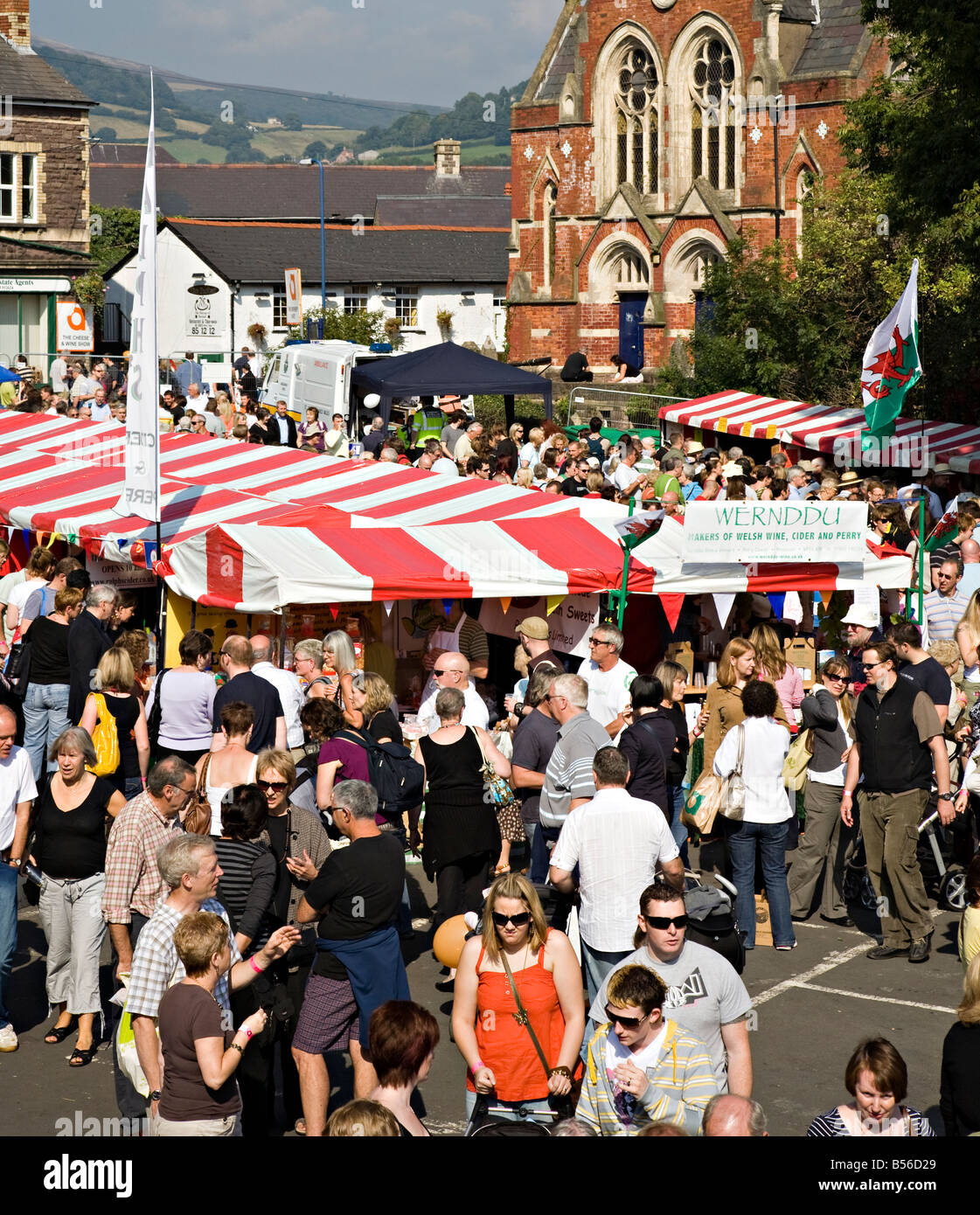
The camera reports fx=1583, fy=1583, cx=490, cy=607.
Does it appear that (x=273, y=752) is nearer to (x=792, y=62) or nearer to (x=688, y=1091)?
(x=688, y=1091)

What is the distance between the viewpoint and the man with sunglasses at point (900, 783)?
28.6 ft

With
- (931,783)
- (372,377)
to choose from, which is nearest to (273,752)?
(931,783)

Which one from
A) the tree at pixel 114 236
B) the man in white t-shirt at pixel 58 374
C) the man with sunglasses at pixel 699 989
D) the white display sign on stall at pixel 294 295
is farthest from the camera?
the tree at pixel 114 236

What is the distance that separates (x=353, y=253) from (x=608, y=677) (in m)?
54.8

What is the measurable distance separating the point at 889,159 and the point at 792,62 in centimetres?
2190

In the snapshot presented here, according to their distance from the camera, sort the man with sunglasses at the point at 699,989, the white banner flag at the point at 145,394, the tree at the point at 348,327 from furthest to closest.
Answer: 1. the tree at the point at 348,327
2. the white banner flag at the point at 145,394
3. the man with sunglasses at the point at 699,989

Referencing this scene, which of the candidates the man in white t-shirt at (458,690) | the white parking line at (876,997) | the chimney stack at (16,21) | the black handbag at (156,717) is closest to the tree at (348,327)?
the chimney stack at (16,21)

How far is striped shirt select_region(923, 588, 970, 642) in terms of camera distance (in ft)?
39.4

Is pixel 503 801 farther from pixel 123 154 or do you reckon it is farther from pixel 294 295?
pixel 123 154

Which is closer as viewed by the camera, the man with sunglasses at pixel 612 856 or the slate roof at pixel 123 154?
the man with sunglasses at pixel 612 856

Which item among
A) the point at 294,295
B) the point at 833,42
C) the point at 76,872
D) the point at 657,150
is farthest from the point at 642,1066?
the point at 657,150

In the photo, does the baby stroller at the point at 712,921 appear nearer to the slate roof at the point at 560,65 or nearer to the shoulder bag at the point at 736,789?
the shoulder bag at the point at 736,789

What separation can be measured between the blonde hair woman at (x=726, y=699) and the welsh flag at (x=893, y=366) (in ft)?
18.2
